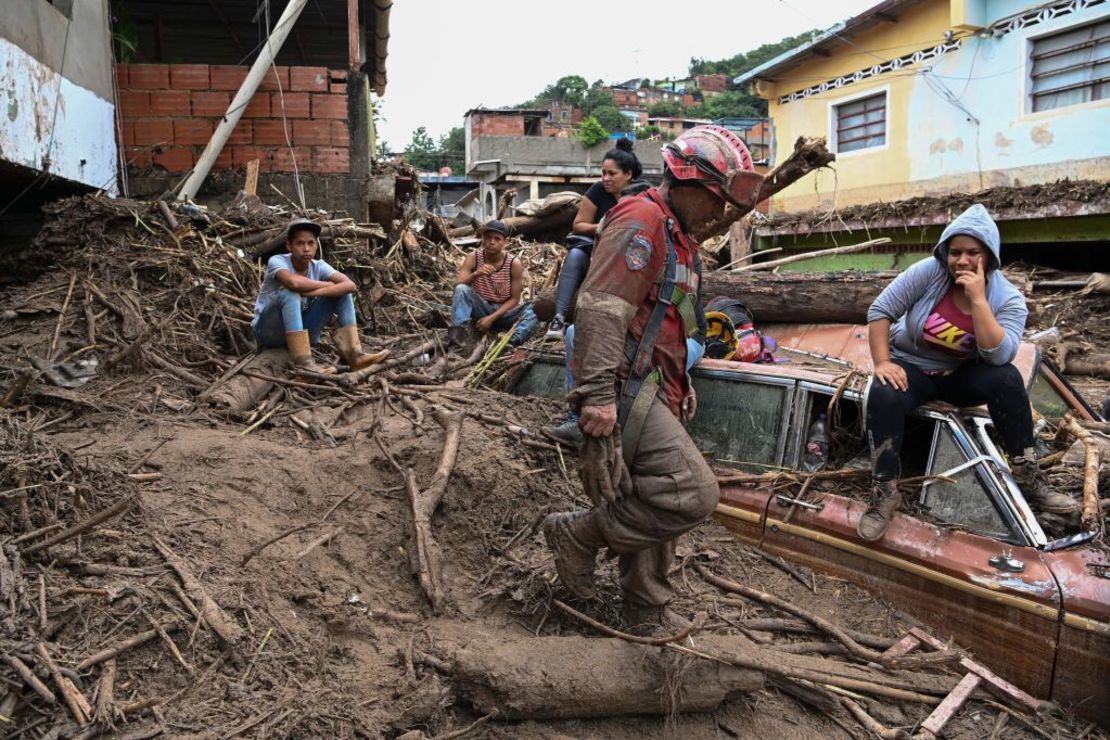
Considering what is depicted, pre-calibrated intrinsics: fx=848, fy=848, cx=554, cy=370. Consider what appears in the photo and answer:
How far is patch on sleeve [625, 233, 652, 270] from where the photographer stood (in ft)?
10.3

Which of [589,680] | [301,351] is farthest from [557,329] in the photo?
[589,680]

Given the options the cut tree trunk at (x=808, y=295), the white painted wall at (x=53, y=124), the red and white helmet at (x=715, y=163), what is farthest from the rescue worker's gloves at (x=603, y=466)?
the white painted wall at (x=53, y=124)

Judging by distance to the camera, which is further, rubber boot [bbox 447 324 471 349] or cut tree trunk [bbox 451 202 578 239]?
cut tree trunk [bbox 451 202 578 239]

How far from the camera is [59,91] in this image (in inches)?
297

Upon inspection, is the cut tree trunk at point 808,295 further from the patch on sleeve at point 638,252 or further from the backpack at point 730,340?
the patch on sleeve at point 638,252

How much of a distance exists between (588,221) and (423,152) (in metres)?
42.0

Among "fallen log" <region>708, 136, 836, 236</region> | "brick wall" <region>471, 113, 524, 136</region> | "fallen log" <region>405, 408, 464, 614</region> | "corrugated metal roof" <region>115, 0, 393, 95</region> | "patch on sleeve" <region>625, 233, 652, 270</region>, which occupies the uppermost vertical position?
"brick wall" <region>471, 113, 524, 136</region>

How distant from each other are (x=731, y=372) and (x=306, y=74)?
6513 mm

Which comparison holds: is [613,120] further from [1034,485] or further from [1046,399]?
[1034,485]

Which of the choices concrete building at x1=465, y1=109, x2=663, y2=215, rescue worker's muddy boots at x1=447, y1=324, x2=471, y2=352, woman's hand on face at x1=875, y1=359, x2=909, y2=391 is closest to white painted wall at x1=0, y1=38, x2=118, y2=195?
rescue worker's muddy boots at x1=447, y1=324, x2=471, y2=352

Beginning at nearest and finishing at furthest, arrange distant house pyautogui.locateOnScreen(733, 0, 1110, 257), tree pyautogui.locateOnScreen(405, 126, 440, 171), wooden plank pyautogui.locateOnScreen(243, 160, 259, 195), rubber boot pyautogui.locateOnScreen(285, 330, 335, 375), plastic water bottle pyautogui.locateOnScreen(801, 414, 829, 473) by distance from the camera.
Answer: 1. plastic water bottle pyautogui.locateOnScreen(801, 414, 829, 473)
2. rubber boot pyautogui.locateOnScreen(285, 330, 335, 375)
3. wooden plank pyautogui.locateOnScreen(243, 160, 259, 195)
4. distant house pyautogui.locateOnScreen(733, 0, 1110, 257)
5. tree pyautogui.locateOnScreen(405, 126, 440, 171)

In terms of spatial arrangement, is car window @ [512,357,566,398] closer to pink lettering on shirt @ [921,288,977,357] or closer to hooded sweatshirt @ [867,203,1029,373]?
hooded sweatshirt @ [867,203,1029,373]

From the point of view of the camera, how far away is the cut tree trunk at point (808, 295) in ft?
21.7

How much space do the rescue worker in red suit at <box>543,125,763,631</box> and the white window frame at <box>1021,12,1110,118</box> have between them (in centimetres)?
1243
